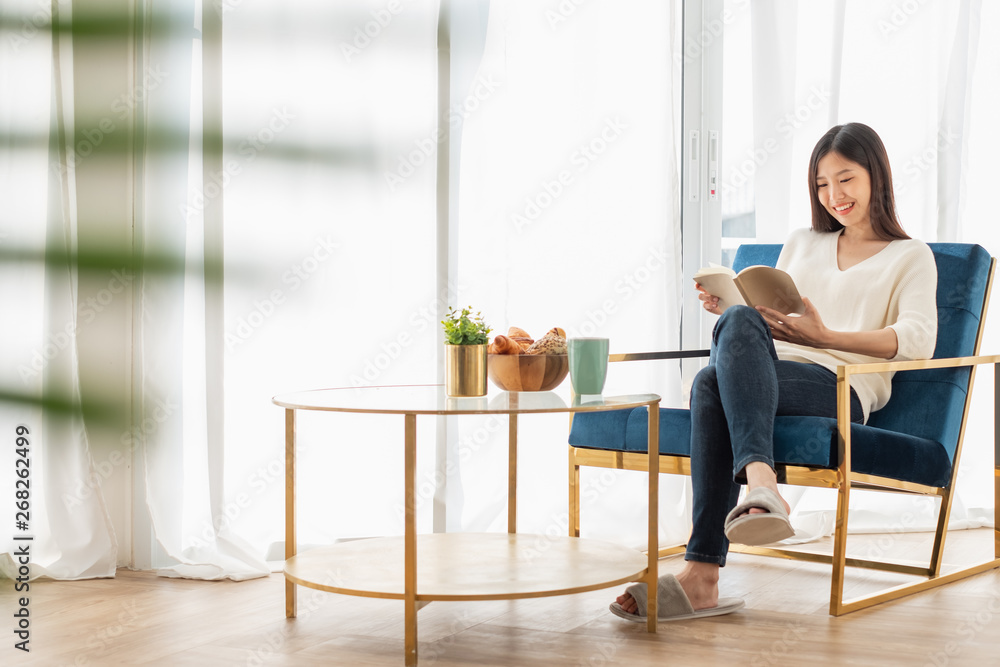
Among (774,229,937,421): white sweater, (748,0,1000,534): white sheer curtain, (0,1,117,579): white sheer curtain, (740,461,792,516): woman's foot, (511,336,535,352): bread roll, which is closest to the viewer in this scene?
(740,461,792,516): woman's foot

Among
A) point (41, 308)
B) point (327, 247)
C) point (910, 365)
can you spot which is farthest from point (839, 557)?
point (41, 308)

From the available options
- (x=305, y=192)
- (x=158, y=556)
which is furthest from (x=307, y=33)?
(x=158, y=556)

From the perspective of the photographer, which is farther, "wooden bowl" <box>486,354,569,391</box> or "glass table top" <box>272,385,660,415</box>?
"wooden bowl" <box>486,354,569,391</box>

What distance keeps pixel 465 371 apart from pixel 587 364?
233mm

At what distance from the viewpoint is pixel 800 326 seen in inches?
86.1

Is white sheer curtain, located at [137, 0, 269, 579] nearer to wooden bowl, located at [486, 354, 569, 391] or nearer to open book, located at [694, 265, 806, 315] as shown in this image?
wooden bowl, located at [486, 354, 569, 391]

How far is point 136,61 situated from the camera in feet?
8.41

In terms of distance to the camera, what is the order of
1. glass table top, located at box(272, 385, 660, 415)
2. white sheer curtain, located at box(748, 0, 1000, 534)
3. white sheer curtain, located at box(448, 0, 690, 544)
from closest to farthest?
1. glass table top, located at box(272, 385, 660, 415)
2. white sheer curtain, located at box(448, 0, 690, 544)
3. white sheer curtain, located at box(748, 0, 1000, 534)

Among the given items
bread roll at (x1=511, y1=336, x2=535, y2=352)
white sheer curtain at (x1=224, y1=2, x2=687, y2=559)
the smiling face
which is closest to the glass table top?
bread roll at (x1=511, y1=336, x2=535, y2=352)

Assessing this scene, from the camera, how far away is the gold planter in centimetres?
199

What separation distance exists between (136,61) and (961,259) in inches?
79.4

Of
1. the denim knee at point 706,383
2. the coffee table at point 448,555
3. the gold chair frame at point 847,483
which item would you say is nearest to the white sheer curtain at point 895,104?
the gold chair frame at point 847,483

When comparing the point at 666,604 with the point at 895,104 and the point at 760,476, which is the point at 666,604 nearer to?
the point at 760,476

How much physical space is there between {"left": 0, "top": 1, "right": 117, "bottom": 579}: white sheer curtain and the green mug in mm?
1219
